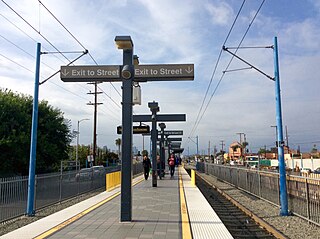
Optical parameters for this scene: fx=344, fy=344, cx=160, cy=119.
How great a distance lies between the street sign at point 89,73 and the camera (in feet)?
30.7

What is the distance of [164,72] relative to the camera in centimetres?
923

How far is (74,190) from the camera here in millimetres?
16906

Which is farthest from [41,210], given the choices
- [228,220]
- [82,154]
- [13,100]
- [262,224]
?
[82,154]

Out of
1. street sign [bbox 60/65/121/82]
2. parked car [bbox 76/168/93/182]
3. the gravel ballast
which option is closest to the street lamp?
street sign [bbox 60/65/121/82]

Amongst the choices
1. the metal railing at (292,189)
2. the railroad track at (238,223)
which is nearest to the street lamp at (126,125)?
the railroad track at (238,223)

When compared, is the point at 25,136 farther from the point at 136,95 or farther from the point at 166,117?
the point at 136,95

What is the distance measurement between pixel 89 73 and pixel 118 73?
79 centimetres

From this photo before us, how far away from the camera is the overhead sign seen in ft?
30.3

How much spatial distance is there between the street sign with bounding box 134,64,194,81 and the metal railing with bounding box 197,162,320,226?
187 inches

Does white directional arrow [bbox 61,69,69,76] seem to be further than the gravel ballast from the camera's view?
Yes

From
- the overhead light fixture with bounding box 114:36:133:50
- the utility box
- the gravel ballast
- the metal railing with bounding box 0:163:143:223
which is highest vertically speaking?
the overhead light fixture with bounding box 114:36:133:50

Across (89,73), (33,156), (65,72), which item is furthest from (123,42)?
(33,156)

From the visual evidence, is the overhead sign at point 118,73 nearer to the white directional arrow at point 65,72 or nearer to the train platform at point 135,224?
the white directional arrow at point 65,72

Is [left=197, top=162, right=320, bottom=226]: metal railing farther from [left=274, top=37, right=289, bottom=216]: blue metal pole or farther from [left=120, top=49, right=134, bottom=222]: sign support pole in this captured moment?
[left=120, top=49, right=134, bottom=222]: sign support pole
